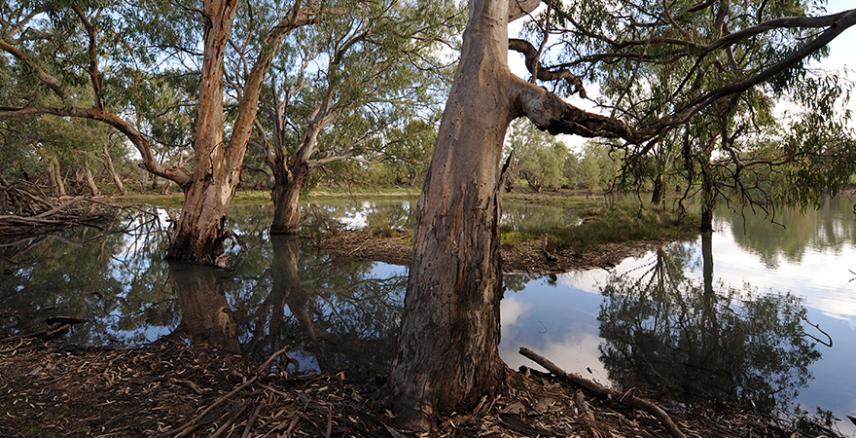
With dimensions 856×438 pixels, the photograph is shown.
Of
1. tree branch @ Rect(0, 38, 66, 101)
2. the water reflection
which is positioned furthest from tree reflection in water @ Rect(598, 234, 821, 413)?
tree branch @ Rect(0, 38, 66, 101)

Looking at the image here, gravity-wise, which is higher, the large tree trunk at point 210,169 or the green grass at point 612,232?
the large tree trunk at point 210,169

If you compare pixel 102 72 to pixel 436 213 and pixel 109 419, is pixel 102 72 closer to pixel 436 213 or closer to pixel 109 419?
pixel 109 419

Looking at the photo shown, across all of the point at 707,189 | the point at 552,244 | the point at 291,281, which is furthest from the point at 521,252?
the point at 707,189

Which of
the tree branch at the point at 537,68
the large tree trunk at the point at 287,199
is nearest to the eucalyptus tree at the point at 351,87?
the large tree trunk at the point at 287,199

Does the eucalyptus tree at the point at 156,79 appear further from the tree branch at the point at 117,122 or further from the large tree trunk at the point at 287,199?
the large tree trunk at the point at 287,199

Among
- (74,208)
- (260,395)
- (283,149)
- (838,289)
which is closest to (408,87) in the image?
(283,149)

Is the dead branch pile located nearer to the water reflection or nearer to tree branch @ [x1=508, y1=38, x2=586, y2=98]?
tree branch @ [x1=508, y1=38, x2=586, y2=98]

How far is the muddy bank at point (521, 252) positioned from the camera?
816 centimetres

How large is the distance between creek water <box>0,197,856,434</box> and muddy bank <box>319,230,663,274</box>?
17.4 inches

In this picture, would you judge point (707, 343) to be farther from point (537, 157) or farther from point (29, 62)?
point (537, 157)

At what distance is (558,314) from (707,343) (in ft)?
4.95

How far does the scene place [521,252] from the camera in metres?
8.78

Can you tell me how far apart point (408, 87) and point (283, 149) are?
3.84m

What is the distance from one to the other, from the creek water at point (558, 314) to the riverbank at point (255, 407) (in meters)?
0.57
